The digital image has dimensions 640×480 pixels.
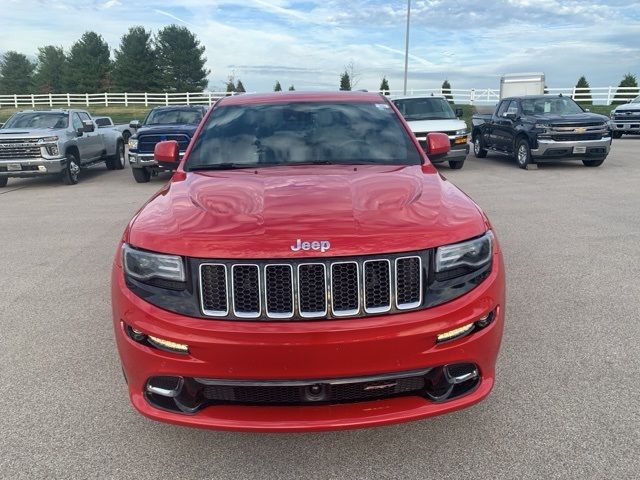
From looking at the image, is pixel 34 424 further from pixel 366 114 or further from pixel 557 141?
pixel 557 141

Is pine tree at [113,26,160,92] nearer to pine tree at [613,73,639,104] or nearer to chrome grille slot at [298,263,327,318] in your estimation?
pine tree at [613,73,639,104]

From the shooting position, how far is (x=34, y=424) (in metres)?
3.08

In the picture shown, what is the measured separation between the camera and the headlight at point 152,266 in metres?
2.53

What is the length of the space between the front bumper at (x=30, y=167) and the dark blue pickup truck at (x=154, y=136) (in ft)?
5.65

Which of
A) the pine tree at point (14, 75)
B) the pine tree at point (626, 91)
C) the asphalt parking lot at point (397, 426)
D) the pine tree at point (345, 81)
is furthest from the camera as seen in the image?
the pine tree at point (14, 75)

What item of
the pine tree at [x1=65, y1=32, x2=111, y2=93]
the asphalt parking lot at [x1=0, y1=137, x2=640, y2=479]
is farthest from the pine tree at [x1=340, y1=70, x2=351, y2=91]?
the asphalt parking lot at [x1=0, y1=137, x2=640, y2=479]

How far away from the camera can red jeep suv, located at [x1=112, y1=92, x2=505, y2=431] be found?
2396 mm

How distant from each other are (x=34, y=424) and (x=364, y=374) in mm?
1942

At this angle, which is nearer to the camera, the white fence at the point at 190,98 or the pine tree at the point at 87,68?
the white fence at the point at 190,98

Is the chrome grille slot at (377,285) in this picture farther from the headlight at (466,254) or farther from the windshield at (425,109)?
the windshield at (425,109)

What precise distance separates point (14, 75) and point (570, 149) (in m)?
93.1

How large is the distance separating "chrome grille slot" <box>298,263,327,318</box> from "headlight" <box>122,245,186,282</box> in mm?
547

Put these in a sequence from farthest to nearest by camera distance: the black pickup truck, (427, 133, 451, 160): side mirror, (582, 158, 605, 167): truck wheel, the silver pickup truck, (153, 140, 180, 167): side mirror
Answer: (582, 158, 605, 167): truck wheel
the black pickup truck
the silver pickup truck
(427, 133, 451, 160): side mirror
(153, 140, 180, 167): side mirror

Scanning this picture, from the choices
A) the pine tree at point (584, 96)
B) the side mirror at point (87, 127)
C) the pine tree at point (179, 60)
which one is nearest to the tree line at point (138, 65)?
the pine tree at point (179, 60)
